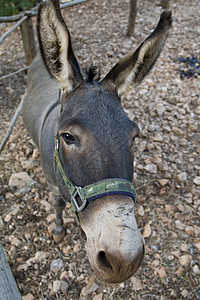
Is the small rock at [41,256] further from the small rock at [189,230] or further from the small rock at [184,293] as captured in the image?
the small rock at [189,230]

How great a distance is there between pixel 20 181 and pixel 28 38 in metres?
3.16

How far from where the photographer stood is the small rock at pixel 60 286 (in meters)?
2.97

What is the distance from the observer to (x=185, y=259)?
324 cm

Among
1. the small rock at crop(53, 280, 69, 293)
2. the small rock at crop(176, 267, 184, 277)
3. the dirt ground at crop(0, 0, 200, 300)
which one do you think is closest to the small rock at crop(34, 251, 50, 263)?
the dirt ground at crop(0, 0, 200, 300)

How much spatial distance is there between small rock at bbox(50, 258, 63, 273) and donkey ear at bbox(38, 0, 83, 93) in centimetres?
Result: 237

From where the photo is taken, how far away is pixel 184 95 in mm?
5500

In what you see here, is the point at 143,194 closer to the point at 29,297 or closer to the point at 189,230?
the point at 189,230

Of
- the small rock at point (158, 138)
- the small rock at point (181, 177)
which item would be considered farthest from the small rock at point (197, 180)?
the small rock at point (158, 138)

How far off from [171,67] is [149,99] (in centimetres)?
142

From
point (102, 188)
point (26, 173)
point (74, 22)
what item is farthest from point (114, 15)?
point (102, 188)

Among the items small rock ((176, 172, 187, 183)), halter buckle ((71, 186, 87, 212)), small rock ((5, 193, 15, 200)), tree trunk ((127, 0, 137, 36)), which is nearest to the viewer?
halter buckle ((71, 186, 87, 212))

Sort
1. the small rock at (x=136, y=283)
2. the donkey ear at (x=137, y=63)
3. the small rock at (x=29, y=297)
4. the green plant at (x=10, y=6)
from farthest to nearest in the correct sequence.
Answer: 1. the green plant at (x=10, y=6)
2. the small rock at (x=136, y=283)
3. the small rock at (x=29, y=297)
4. the donkey ear at (x=137, y=63)

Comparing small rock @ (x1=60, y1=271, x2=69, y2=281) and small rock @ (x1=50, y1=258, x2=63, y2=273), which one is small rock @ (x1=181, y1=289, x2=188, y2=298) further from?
small rock @ (x1=50, y1=258, x2=63, y2=273)

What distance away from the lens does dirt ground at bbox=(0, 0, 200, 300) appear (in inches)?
120
